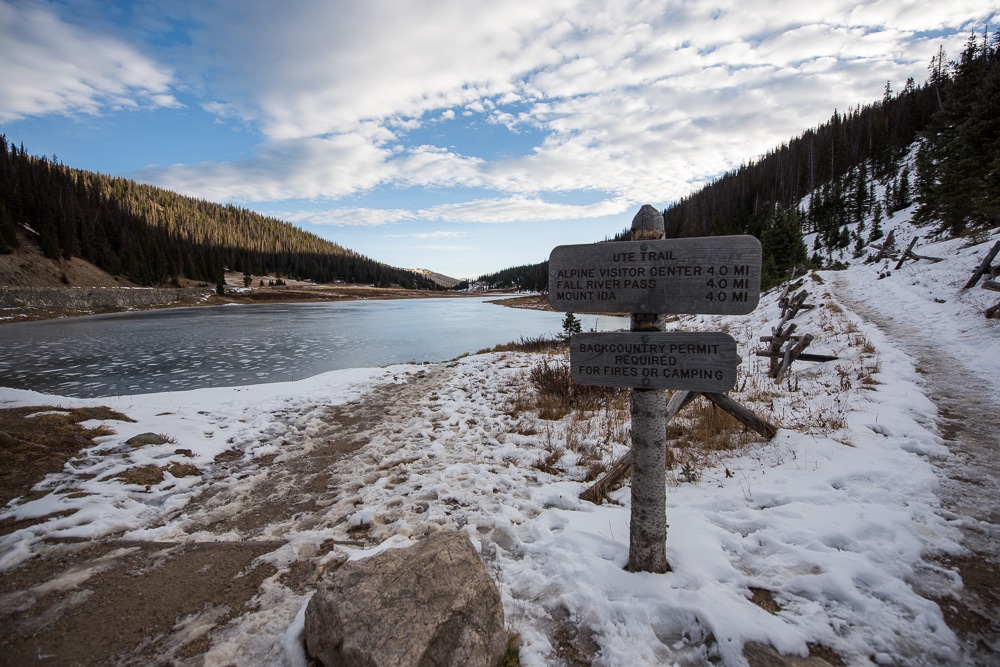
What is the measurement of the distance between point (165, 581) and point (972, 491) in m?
7.56

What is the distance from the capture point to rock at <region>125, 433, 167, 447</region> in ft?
21.6

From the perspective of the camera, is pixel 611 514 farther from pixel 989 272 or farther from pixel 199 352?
pixel 199 352

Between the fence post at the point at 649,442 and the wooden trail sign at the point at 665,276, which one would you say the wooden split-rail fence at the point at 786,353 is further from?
the wooden trail sign at the point at 665,276

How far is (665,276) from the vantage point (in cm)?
274

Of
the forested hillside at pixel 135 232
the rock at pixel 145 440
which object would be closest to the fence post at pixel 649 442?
the rock at pixel 145 440

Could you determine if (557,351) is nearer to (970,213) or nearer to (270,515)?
(270,515)

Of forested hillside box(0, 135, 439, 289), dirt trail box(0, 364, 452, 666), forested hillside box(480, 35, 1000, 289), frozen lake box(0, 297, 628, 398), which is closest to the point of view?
dirt trail box(0, 364, 452, 666)

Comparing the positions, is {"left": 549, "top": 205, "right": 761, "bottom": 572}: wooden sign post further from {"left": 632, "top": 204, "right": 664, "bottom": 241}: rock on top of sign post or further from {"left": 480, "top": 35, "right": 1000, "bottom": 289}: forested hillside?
{"left": 480, "top": 35, "right": 1000, "bottom": 289}: forested hillside

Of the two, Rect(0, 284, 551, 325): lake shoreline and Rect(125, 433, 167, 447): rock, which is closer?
Rect(125, 433, 167, 447): rock

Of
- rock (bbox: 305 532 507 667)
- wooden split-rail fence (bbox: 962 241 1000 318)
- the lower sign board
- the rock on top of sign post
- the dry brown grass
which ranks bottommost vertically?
the dry brown grass

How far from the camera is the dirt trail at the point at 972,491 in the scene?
8.24ft

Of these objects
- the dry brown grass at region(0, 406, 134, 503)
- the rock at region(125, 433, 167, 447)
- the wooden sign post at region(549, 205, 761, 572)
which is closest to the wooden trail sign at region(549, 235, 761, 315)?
the wooden sign post at region(549, 205, 761, 572)

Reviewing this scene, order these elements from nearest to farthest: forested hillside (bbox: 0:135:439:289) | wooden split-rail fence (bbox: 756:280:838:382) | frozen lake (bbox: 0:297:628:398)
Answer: wooden split-rail fence (bbox: 756:280:838:382), frozen lake (bbox: 0:297:628:398), forested hillside (bbox: 0:135:439:289)

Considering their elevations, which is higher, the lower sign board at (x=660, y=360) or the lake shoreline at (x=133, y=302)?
the lower sign board at (x=660, y=360)
